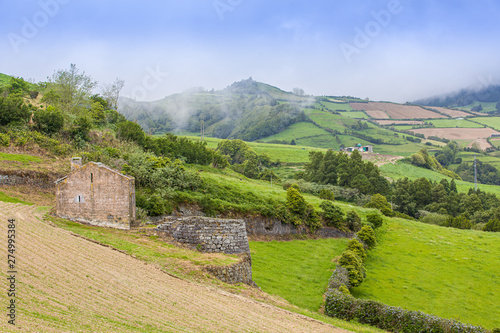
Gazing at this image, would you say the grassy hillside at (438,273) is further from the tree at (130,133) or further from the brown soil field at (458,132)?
the brown soil field at (458,132)

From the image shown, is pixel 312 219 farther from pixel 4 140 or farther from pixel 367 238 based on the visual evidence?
pixel 4 140

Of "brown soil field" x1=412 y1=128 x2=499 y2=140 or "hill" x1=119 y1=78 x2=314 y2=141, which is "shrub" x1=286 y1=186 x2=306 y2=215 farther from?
"brown soil field" x1=412 y1=128 x2=499 y2=140

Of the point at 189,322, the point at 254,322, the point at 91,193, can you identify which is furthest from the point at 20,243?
the point at 254,322

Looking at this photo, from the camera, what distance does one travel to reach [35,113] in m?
40.4

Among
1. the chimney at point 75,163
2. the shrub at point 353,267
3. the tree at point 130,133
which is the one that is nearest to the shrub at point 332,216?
the shrub at point 353,267

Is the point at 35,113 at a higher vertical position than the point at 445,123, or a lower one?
lower

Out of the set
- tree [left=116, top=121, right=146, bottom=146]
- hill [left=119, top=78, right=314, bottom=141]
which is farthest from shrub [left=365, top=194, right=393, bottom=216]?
hill [left=119, top=78, right=314, bottom=141]

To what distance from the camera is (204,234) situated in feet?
73.2

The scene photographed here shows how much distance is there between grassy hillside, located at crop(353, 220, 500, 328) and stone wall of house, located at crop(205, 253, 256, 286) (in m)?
10.5

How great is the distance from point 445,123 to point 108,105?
171288mm

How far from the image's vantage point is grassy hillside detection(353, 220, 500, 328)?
87.0ft

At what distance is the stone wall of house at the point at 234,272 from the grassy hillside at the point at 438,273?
415 inches

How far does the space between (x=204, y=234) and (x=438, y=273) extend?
867 inches

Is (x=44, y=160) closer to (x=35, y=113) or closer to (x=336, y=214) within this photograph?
(x=35, y=113)
